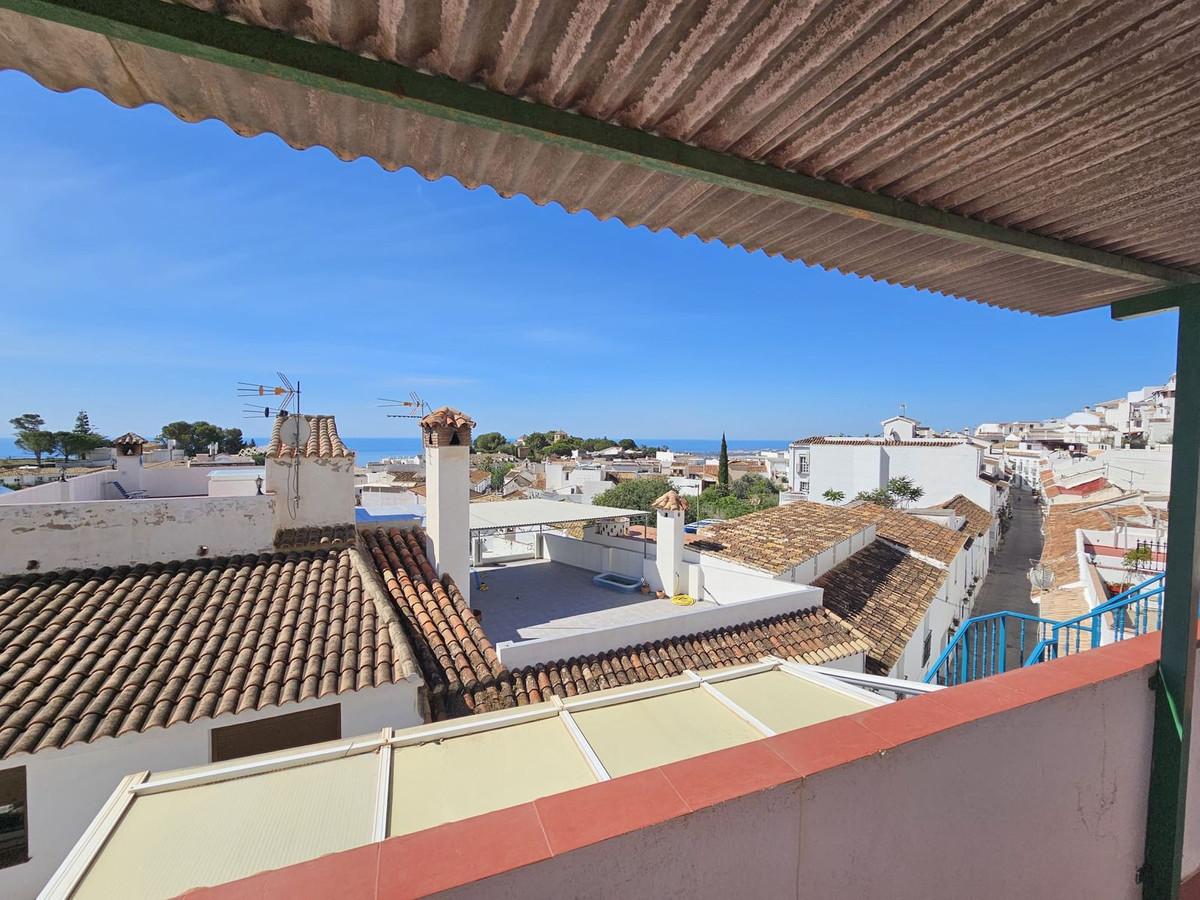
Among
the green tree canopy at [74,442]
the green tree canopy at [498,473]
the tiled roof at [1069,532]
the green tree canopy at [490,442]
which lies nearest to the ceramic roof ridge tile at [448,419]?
the tiled roof at [1069,532]

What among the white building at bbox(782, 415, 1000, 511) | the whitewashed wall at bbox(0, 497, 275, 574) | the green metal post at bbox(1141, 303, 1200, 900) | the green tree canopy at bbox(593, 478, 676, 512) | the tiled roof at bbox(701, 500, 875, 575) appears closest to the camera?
the green metal post at bbox(1141, 303, 1200, 900)

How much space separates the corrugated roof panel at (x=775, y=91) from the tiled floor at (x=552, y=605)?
22.7 ft

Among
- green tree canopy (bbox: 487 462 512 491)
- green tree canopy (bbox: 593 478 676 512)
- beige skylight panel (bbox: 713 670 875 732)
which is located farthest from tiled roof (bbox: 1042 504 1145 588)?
green tree canopy (bbox: 487 462 512 491)

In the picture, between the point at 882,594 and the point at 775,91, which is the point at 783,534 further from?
the point at 775,91

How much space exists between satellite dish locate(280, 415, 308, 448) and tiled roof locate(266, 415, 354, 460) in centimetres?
3

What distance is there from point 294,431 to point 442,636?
4.73 meters

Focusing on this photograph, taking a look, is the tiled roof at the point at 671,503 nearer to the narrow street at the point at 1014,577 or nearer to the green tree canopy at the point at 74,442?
the narrow street at the point at 1014,577

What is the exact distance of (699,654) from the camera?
→ 7.45 m

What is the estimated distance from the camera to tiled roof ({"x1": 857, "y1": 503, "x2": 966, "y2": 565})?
14541 millimetres

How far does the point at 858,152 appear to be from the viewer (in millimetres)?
1590

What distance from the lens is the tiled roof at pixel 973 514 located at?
20559 millimetres

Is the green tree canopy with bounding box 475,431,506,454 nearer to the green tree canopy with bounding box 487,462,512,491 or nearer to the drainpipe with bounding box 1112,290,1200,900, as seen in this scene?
the green tree canopy with bounding box 487,462,512,491

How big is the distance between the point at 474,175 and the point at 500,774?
8.77ft

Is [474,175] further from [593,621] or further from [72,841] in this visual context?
[593,621]
